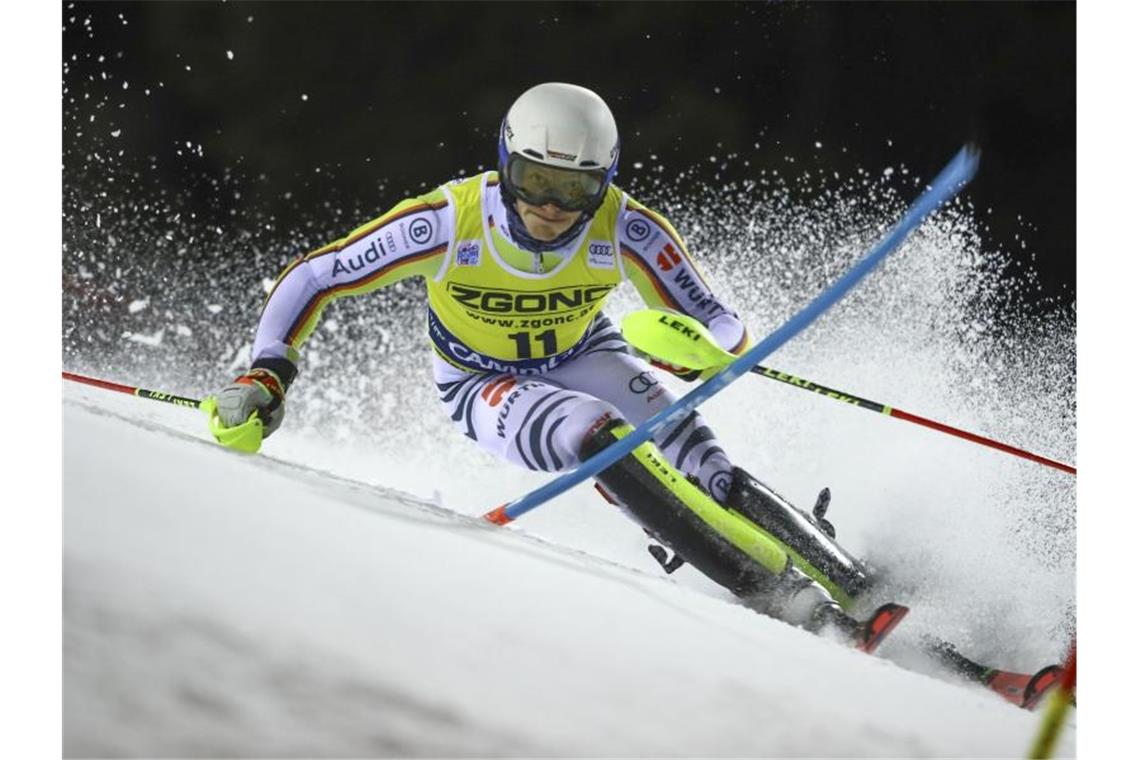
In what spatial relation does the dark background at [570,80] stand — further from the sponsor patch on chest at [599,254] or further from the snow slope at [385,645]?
the snow slope at [385,645]

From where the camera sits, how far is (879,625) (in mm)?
2115

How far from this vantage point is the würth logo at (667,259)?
2.27 metres

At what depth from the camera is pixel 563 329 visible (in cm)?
233

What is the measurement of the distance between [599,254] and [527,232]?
154 mm

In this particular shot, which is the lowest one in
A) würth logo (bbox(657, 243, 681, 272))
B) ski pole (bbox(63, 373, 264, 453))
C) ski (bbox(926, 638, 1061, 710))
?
ski (bbox(926, 638, 1061, 710))

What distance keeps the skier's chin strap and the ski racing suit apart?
2 centimetres

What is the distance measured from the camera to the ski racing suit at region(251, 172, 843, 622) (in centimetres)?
214

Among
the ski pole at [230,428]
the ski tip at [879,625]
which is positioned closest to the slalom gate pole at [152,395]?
the ski pole at [230,428]

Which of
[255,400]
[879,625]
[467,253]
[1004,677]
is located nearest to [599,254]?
[467,253]

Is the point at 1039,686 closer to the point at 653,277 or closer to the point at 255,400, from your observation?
the point at 653,277

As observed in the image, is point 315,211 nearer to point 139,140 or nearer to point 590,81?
point 139,140

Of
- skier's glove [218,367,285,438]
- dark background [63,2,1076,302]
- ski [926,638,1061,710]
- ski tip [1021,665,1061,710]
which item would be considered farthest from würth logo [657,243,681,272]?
ski tip [1021,665,1061,710]

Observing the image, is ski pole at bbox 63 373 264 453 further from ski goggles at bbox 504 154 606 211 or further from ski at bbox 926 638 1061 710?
ski at bbox 926 638 1061 710

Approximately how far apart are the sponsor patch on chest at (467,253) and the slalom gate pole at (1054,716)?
119cm
